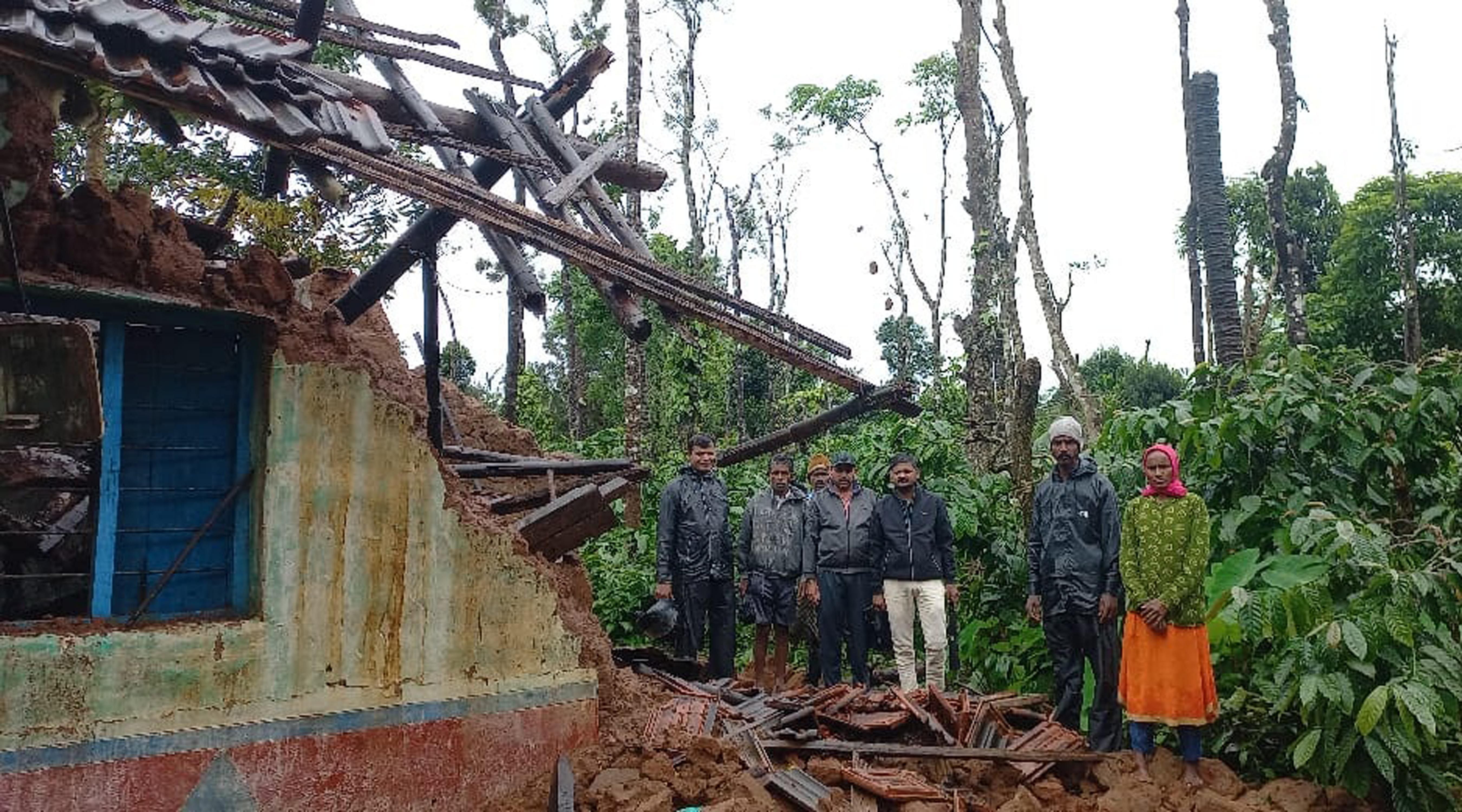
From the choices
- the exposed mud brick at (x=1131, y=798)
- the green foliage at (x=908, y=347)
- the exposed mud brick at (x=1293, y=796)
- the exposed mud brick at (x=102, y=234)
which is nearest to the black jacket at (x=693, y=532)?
the exposed mud brick at (x=1131, y=798)

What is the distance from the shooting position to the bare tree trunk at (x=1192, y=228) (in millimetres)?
15344

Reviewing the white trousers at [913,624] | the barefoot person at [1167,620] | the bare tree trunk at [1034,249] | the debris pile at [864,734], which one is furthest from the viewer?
the bare tree trunk at [1034,249]

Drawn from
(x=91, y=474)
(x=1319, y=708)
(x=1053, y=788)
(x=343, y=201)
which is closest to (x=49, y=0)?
(x=343, y=201)

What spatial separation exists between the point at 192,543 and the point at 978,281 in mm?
11205

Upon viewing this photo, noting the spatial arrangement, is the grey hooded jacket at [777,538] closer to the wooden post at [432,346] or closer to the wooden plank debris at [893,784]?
the wooden plank debris at [893,784]

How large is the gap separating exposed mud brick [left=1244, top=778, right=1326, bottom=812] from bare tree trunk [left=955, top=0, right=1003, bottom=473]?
4020 mm

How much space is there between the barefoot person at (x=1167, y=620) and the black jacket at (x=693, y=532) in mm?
2887

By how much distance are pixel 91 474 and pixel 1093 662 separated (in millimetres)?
5147

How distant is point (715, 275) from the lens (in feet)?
84.1

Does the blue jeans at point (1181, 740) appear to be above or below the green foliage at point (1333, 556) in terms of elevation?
below

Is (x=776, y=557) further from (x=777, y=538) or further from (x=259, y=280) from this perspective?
(x=259, y=280)

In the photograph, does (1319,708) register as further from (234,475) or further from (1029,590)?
(234,475)

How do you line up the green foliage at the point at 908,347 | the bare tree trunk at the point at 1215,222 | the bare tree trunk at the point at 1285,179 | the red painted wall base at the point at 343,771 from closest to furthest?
the red painted wall base at the point at 343,771, the bare tree trunk at the point at 1215,222, the bare tree trunk at the point at 1285,179, the green foliage at the point at 908,347

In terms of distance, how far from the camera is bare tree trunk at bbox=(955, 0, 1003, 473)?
9.66 meters
